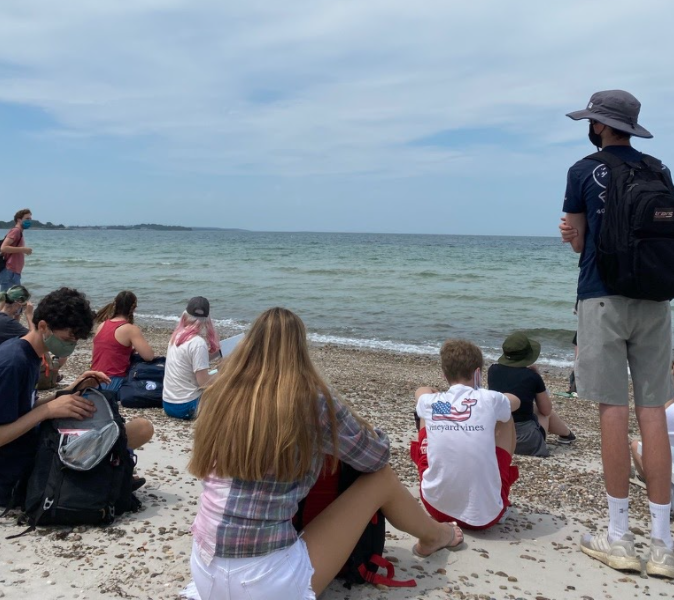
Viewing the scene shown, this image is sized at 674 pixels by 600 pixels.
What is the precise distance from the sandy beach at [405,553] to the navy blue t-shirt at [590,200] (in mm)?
1408

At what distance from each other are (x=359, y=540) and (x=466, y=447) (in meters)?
0.90

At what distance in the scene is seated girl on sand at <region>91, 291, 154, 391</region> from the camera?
653 cm

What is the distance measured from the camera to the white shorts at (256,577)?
8.61 ft

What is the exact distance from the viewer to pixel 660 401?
3.40 metres

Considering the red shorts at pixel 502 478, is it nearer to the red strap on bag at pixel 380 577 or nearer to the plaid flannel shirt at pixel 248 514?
the red strap on bag at pixel 380 577

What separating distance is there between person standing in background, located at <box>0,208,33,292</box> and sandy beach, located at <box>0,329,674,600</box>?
6.05 m

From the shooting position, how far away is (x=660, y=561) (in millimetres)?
3311

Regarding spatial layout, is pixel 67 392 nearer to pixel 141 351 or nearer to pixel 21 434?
pixel 21 434

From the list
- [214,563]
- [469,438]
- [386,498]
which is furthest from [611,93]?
[214,563]

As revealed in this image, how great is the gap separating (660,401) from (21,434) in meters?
3.25

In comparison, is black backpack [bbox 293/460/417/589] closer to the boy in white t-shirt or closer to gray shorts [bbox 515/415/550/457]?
the boy in white t-shirt

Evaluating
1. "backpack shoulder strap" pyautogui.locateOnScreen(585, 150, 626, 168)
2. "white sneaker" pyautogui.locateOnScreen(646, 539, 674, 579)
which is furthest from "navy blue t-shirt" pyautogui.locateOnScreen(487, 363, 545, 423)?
"backpack shoulder strap" pyautogui.locateOnScreen(585, 150, 626, 168)

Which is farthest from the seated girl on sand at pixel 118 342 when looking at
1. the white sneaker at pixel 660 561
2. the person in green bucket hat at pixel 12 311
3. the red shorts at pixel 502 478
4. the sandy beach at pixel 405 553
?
the white sneaker at pixel 660 561

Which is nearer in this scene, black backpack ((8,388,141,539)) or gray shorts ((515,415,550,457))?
black backpack ((8,388,141,539))
